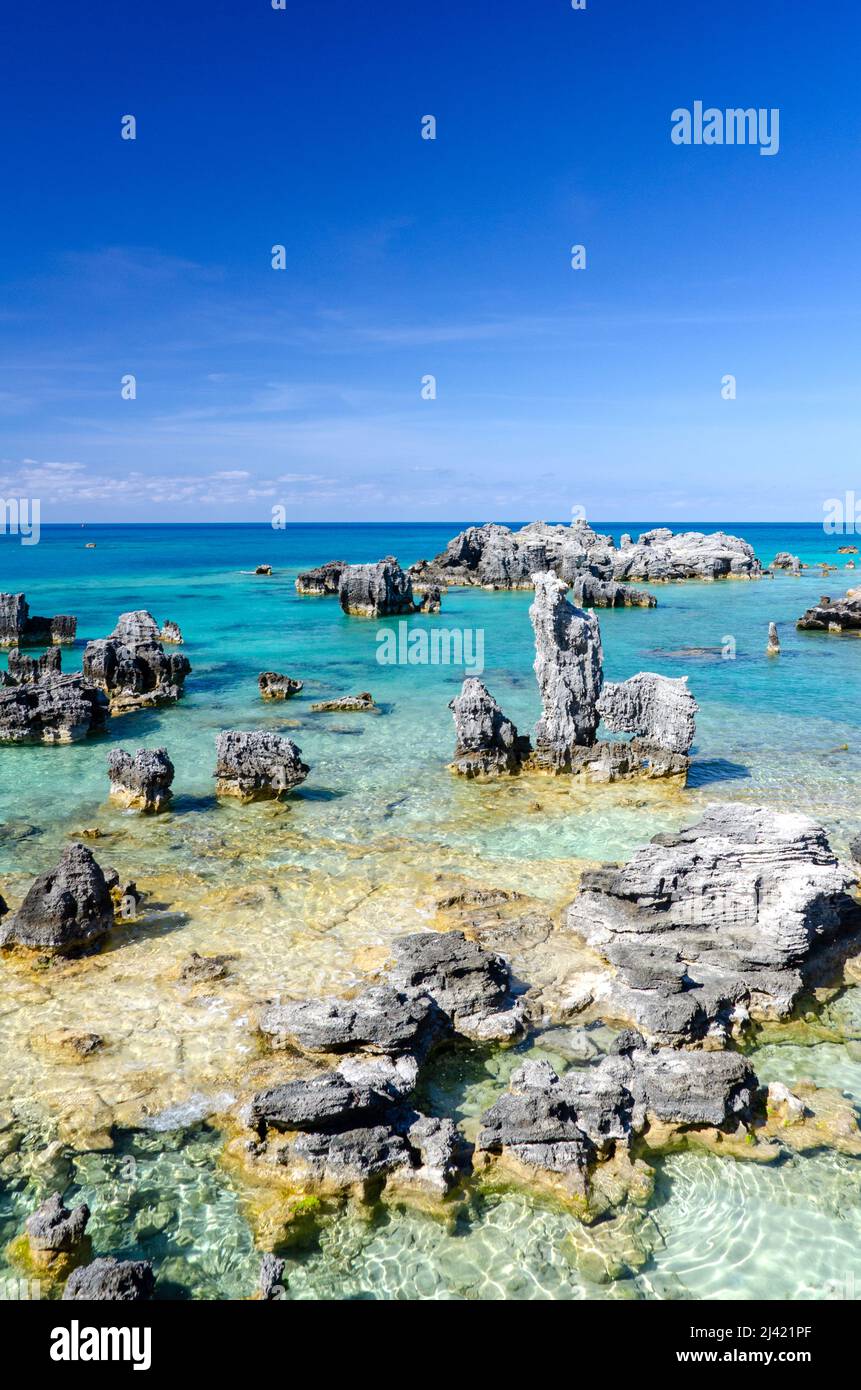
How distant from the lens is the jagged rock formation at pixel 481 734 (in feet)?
83.6

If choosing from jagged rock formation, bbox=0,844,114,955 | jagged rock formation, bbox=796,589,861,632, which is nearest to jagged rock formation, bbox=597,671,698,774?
jagged rock formation, bbox=0,844,114,955

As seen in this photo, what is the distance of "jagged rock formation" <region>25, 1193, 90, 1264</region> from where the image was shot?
8.25 m

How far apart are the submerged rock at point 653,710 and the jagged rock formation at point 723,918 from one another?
9929 millimetres

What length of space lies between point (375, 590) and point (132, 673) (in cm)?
3227

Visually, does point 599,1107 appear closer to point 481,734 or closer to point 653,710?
point 481,734

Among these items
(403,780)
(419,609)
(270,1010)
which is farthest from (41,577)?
(270,1010)

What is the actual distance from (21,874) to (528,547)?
75278 millimetres

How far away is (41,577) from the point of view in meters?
113

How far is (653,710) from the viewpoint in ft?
85.0

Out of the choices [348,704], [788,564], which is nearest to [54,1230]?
[348,704]

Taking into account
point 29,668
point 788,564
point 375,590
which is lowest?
point 29,668

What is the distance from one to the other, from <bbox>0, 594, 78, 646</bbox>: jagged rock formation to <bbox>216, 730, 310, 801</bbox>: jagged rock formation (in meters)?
32.8
